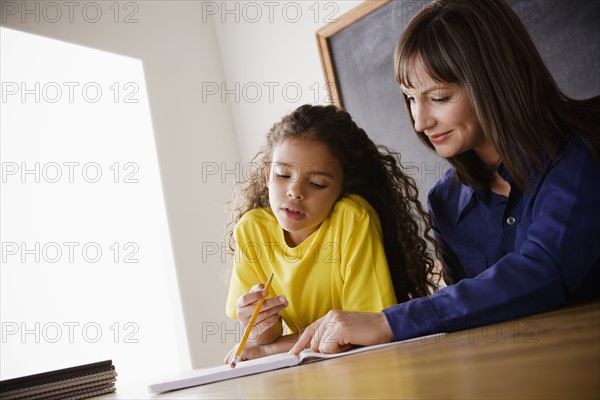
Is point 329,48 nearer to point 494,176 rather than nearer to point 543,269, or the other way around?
point 494,176

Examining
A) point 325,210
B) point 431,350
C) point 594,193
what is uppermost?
point 325,210

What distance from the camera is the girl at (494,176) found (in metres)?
0.78

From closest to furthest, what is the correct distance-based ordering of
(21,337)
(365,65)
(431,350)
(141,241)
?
(431,350)
(21,337)
(365,65)
(141,241)

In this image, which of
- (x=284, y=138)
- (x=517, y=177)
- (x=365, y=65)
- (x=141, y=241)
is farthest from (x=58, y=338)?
(x=517, y=177)

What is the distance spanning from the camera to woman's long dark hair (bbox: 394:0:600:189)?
0.98m

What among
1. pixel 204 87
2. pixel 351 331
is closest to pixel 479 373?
pixel 351 331

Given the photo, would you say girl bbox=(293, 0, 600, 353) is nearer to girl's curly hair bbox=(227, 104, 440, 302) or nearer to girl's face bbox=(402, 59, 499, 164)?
girl's face bbox=(402, 59, 499, 164)

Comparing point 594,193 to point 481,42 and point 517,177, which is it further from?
point 481,42

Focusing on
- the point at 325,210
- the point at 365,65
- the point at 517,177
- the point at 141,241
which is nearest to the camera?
the point at 517,177

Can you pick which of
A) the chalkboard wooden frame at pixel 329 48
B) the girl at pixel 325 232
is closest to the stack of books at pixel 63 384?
the girl at pixel 325 232

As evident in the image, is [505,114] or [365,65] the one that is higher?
[365,65]

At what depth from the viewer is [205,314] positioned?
2.88 meters

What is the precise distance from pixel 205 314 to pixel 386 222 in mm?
1667

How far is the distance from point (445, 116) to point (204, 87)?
2375 mm
